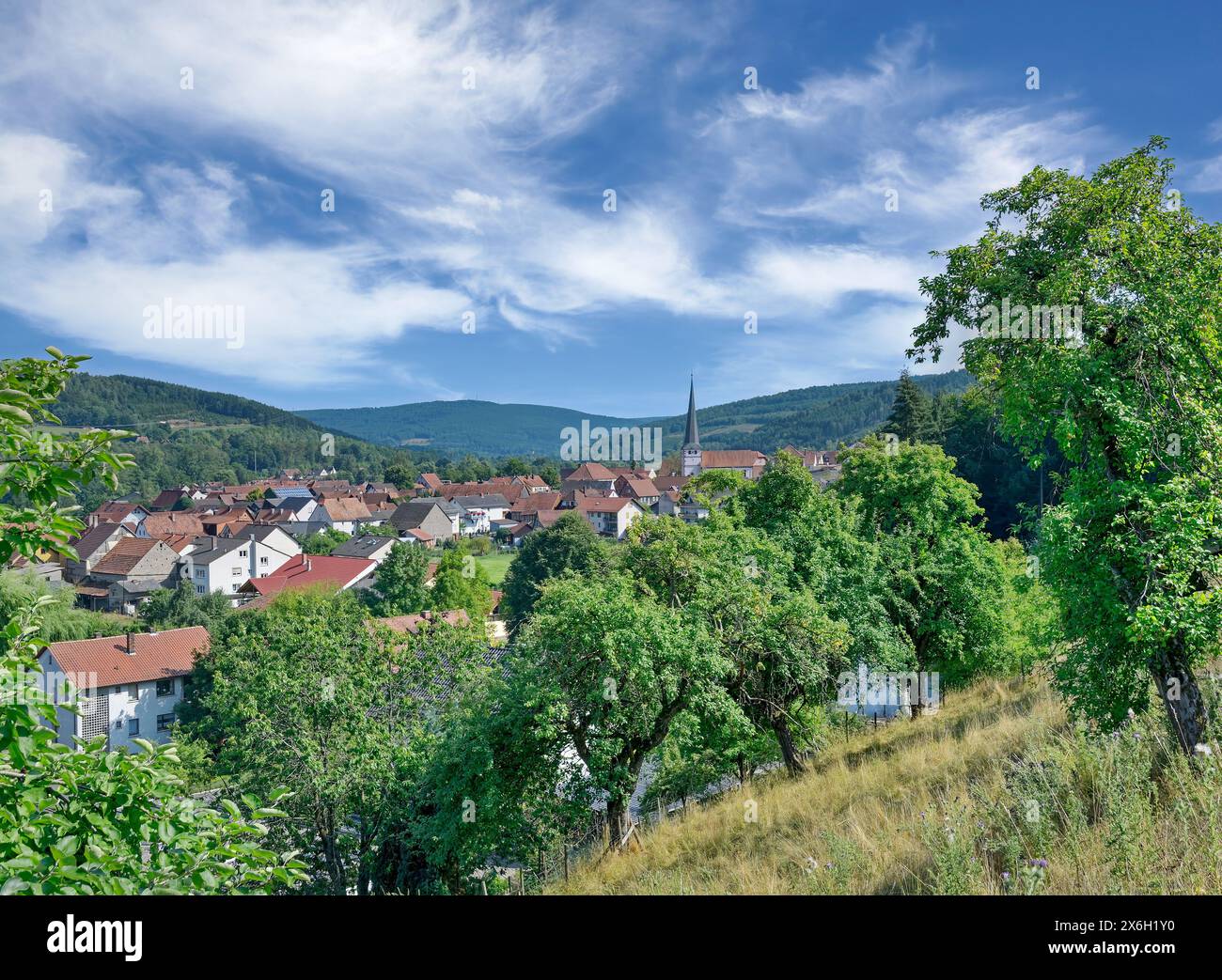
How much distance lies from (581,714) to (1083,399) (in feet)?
25.3

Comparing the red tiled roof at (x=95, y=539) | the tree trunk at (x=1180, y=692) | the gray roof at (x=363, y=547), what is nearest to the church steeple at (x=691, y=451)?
the gray roof at (x=363, y=547)

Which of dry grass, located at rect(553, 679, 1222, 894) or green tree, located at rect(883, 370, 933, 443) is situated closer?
dry grass, located at rect(553, 679, 1222, 894)

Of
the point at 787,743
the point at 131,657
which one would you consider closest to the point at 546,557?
the point at 131,657

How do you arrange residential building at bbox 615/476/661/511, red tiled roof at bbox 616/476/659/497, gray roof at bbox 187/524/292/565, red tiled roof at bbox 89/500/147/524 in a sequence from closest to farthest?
gray roof at bbox 187/524/292/565 < red tiled roof at bbox 89/500/147/524 < residential building at bbox 615/476/661/511 < red tiled roof at bbox 616/476/659/497

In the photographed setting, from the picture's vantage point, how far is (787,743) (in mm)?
14453

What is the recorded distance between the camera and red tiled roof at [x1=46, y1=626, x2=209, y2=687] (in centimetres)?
3419

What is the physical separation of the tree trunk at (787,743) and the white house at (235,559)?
64.4 meters

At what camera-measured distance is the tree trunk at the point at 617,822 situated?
11.0 m

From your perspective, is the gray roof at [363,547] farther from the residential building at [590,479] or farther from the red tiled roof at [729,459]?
the red tiled roof at [729,459]

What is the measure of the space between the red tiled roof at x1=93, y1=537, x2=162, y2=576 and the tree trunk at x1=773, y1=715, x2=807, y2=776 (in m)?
71.7

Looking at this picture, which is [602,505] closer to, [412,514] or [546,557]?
→ [412,514]

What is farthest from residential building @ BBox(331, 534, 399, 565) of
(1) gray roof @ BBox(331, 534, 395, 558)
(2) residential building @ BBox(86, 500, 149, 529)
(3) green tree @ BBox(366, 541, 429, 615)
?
(2) residential building @ BBox(86, 500, 149, 529)

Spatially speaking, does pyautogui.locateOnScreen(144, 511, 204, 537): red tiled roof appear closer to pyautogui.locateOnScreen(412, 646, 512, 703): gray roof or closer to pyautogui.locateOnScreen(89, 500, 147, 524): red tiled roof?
pyautogui.locateOnScreen(89, 500, 147, 524): red tiled roof
